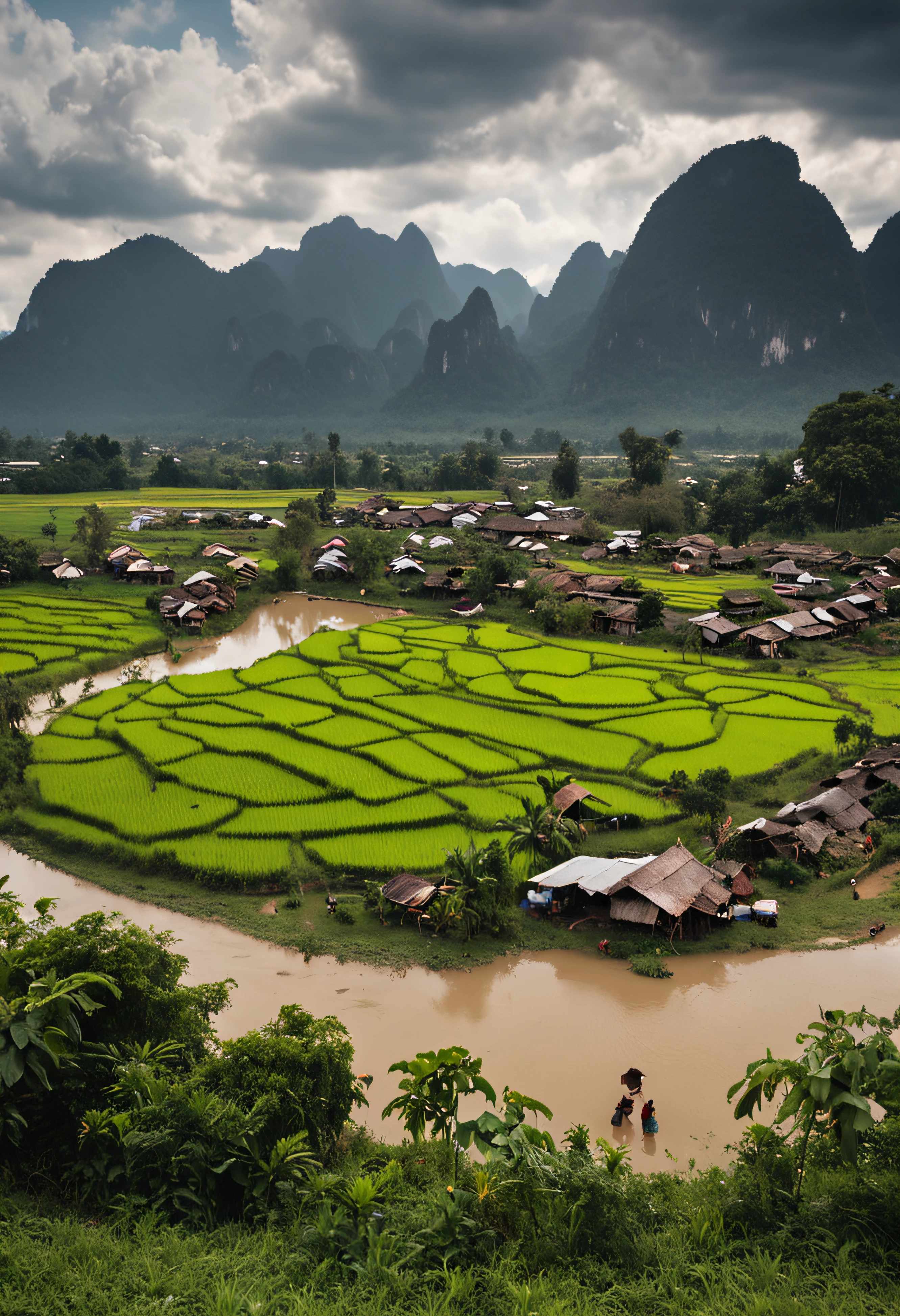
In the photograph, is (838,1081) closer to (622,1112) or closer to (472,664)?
(622,1112)

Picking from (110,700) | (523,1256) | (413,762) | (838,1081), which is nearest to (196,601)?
(110,700)

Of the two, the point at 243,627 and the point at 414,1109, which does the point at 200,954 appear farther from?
the point at 243,627

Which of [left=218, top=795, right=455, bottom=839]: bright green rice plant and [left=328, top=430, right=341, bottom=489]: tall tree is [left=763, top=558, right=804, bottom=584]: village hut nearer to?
[left=218, top=795, right=455, bottom=839]: bright green rice plant

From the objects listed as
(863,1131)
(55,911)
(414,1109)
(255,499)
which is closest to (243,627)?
(55,911)

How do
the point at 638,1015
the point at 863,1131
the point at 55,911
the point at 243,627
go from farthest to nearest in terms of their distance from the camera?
the point at 243,627
the point at 55,911
the point at 638,1015
the point at 863,1131

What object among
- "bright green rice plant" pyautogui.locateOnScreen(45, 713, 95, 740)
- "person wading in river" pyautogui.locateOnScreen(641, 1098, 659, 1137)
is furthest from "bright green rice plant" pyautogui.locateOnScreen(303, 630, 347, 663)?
"person wading in river" pyautogui.locateOnScreen(641, 1098, 659, 1137)

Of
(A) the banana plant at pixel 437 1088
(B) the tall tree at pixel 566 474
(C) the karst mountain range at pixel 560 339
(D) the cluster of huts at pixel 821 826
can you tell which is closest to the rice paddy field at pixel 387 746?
(D) the cluster of huts at pixel 821 826

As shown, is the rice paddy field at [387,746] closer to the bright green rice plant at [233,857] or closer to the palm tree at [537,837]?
the bright green rice plant at [233,857]
